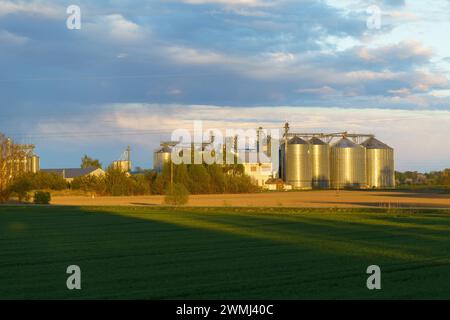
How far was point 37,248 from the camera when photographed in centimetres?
2291

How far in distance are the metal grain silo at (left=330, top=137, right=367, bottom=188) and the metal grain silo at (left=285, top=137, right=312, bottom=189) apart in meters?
4.06

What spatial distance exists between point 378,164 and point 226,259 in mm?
94272

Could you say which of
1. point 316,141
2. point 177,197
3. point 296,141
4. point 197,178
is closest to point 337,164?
point 316,141

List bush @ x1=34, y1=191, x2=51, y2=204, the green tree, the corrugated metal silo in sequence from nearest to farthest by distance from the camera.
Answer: bush @ x1=34, y1=191, x2=51, y2=204
the green tree
the corrugated metal silo

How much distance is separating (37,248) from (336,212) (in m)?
26.1

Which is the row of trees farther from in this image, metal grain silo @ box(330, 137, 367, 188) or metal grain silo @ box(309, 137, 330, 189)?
metal grain silo @ box(330, 137, 367, 188)

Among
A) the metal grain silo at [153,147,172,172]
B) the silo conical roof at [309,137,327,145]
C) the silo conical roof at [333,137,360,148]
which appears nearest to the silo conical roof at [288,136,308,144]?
the silo conical roof at [309,137,327,145]

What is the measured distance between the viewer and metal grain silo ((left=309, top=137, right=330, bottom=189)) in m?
110

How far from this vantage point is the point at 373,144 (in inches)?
4377

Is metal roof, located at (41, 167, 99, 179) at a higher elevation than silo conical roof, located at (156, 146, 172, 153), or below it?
below

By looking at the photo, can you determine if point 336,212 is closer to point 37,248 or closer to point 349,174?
point 37,248

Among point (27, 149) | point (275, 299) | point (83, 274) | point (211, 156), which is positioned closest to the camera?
point (275, 299)

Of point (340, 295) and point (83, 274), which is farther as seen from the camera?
point (83, 274)
